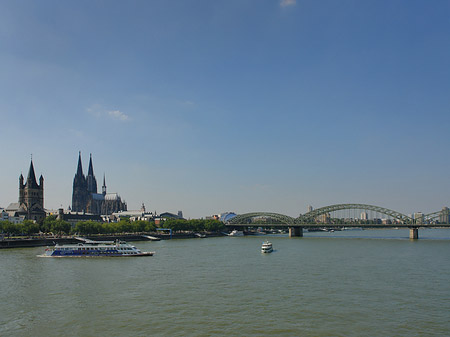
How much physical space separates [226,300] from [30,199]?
120121 mm

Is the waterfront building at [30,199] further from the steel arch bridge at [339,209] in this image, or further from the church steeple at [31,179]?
the steel arch bridge at [339,209]

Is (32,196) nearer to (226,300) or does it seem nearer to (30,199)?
(30,199)

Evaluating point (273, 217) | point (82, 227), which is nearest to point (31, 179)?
Result: point (82, 227)

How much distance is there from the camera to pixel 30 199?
128875mm

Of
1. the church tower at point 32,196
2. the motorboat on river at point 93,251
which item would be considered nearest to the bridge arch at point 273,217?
the church tower at point 32,196

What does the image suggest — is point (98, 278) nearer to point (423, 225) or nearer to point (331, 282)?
point (331, 282)

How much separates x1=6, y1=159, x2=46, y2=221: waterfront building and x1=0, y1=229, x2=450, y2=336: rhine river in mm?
91807

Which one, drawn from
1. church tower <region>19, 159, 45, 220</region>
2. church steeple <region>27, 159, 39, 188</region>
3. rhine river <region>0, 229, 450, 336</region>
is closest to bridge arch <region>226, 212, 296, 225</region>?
church tower <region>19, 159, 45, 220</region>

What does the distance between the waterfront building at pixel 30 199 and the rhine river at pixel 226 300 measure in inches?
3614

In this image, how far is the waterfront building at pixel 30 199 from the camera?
128 metres

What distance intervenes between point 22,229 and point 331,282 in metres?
77.2

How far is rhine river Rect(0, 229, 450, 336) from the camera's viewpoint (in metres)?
21.4

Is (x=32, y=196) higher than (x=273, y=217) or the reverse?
higher

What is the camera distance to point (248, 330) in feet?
68.4
